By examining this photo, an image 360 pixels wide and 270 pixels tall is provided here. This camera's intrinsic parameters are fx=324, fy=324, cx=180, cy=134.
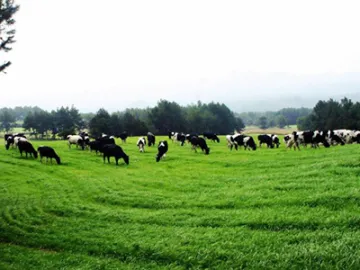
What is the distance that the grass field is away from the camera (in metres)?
9.30

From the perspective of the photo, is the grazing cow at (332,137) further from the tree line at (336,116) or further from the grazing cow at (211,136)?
the tree line at (336,116)

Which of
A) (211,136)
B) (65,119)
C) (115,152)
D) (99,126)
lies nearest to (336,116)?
(211,136)

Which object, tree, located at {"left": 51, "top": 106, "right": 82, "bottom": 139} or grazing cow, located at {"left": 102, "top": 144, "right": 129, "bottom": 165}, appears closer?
grazing cow, located at {"left": 102, "top": 144, "right": 129, "bottom": 165}

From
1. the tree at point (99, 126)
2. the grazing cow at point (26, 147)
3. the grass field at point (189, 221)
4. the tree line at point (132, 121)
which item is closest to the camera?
the grass field at point (189, 221)

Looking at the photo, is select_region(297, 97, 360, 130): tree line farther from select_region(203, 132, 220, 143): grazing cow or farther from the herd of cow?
the herd of cow

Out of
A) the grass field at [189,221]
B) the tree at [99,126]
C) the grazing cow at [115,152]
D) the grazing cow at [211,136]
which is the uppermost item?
the tree at [99,126]

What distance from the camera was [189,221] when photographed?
39.1 ft

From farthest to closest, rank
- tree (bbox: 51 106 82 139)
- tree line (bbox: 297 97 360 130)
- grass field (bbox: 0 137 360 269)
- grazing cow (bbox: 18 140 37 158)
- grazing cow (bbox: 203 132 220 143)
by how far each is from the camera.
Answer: tree (bbox: 51 106 82 139) < tree line (bbox: 297 97 360 130) < grazing cow (bbox: 203 132 220 143) < grazing cow (bbox: 18 140 37 158) < grass field (bbox: 0 137 360 269)

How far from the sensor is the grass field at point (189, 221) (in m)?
9.30

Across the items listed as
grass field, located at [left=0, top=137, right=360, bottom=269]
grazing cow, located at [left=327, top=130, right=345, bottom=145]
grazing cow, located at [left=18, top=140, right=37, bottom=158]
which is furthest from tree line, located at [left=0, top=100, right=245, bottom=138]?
grass field, located at [left=0, top=137, right=360, bottom=269]

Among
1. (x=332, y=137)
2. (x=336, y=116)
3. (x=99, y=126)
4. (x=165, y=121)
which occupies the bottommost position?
(x=332, y=137)

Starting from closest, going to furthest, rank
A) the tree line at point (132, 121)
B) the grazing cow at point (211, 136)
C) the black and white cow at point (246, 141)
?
1. the black and white cow at point (246, 141)
2. the grazing cow at point (211, 136)
3. the tree line at point (132, 121)

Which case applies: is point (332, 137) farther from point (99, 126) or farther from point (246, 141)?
point (99, 126)

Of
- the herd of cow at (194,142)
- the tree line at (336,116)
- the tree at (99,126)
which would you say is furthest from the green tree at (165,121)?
the herd of cow at (194,142)
